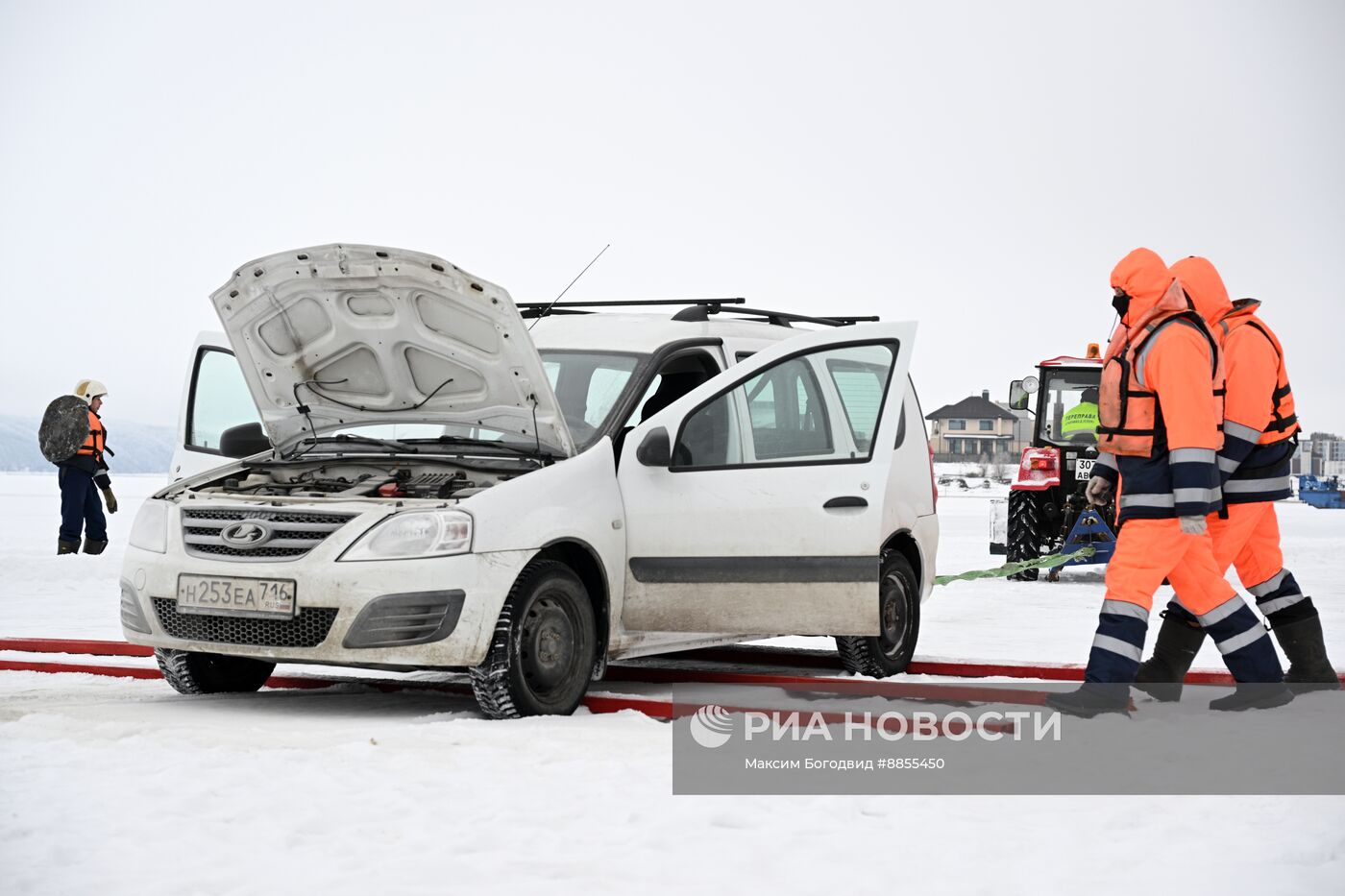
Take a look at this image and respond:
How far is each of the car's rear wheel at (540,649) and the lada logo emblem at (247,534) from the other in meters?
1.00

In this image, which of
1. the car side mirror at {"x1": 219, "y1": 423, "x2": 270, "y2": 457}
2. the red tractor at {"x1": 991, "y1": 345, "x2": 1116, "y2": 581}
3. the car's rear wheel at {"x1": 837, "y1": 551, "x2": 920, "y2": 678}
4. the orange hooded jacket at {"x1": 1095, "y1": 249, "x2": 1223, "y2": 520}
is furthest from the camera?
the red tractor at {"x1": 991, "y1": 345, "x2": 1116, "y2": 581}

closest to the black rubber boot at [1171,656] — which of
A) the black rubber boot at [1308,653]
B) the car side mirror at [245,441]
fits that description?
the black rubber boot at [1308,653]

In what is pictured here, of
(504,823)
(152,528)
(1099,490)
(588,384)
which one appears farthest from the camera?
(588,384)

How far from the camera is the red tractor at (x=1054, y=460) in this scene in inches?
619

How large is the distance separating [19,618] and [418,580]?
587 centimetres

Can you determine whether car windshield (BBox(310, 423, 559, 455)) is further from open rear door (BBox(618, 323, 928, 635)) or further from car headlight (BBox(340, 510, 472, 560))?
car headlight (BBox(340, 510, 472, 560))

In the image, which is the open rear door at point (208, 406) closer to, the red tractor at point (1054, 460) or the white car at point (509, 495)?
the white car at point (509, 495)

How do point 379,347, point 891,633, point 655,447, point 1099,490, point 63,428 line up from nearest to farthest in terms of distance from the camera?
point 1099,490 < point 655,447 < point 379,347 < point 891,633 < point 63,428

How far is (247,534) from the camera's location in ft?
19.6

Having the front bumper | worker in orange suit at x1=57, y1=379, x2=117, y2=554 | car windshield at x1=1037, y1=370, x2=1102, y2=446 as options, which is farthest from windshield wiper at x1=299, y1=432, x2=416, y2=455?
car windshield at x1=1037, y1=370, x2=1102, y2=446

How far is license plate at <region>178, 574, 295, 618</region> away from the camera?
19.1 feet

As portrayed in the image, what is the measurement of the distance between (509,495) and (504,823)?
6.35 ft

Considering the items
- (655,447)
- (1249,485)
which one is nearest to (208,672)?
(655,447)

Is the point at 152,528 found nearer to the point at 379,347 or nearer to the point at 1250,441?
the point at 379,347
